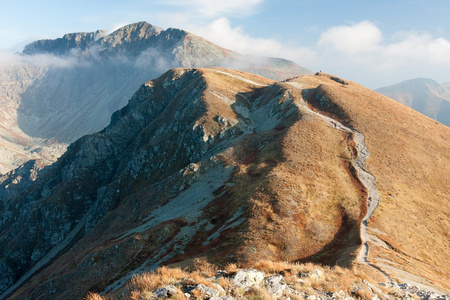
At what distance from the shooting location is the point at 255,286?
16047mm

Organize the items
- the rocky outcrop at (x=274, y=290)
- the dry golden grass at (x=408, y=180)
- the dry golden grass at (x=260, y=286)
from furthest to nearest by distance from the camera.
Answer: the dry golden grass at (x=408, y=180), the dry golden grass at (x=260, y=286), the rocky outcrop at (x=274, y=290)

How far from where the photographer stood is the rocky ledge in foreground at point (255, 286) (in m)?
14.4

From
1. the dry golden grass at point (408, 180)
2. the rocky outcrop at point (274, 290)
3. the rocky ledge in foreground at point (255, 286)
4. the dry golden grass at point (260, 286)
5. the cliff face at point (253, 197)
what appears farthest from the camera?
the cliff face at point (253, 197)

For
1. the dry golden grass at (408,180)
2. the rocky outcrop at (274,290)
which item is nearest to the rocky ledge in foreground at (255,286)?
the rocky outcrop at (274,290)

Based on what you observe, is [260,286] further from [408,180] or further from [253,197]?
[408,180]

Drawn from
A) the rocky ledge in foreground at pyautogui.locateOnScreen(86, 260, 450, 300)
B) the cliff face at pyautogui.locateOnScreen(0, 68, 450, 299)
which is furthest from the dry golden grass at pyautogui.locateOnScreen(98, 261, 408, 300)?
the cliff face at pyautogui.locateOnScreen(0, 68, 450, 299)

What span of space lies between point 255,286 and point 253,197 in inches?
1604

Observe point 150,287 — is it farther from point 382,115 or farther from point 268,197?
point 382,115

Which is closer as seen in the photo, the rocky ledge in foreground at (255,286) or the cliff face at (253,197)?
the rocky ledge in foreground at (255,286)

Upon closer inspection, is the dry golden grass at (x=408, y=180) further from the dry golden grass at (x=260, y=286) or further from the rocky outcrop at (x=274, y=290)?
the dry golden grass at (x=260, y=286)

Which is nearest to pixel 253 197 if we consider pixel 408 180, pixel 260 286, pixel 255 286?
pixel 260 286

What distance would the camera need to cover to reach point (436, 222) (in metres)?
52.2

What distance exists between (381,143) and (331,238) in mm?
48813

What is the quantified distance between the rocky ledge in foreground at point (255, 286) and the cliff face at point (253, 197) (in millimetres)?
10881
